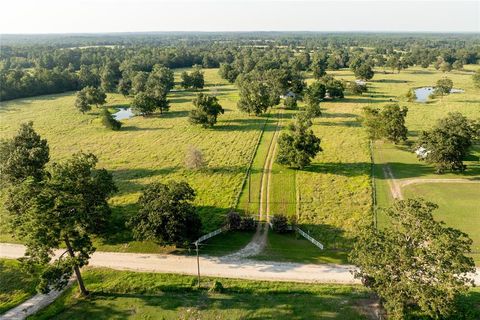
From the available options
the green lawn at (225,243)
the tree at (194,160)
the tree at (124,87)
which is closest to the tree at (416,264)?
the green lawn at (225,243)

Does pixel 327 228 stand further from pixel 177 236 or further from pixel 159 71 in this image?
pixel 159 71

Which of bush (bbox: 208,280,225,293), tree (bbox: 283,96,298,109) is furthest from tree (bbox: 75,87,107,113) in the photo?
bush (bbox: 208,280,225,293)

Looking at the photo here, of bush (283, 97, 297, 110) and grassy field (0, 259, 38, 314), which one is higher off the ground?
bush (283, 97, 297, 110)

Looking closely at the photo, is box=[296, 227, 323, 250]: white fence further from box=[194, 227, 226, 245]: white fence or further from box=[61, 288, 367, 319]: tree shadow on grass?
box=[194, 227, 226, 245]: white fence

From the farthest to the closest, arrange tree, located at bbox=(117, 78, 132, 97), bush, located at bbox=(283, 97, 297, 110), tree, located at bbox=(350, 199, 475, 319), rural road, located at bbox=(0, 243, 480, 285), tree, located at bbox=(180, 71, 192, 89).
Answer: tree, located at bbox=(180, 71, 192, 89)
tree, located at bbox=(117, 78, 132, 97)
bush, located at bbox=(283, 97, 297, 110)
rural road, located at bbox=(0, 243, 480, 285)
tree, located at bbox=(350, 199, 475, 319)

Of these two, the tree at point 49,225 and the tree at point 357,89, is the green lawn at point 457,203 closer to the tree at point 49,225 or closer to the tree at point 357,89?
the tree at point 49,225

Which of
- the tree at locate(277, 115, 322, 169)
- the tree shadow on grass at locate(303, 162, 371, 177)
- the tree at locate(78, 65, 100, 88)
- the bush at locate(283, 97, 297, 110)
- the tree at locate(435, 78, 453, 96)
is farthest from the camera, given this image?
Answer: the tree at locate(78, 65, 100, 88)

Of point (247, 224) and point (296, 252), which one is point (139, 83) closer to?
point (247, 224)
